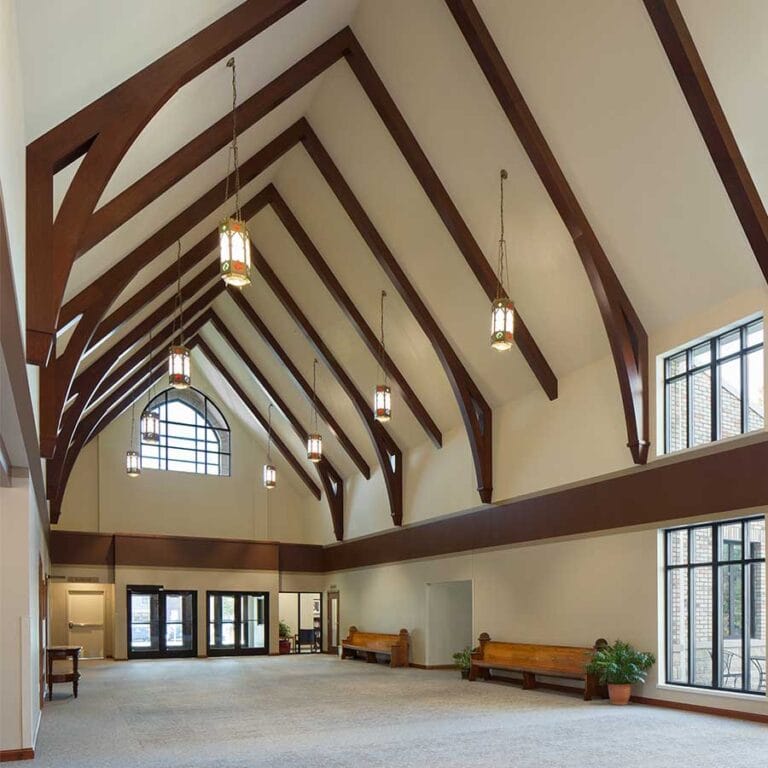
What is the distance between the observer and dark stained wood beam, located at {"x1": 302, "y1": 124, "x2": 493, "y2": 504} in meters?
11.5

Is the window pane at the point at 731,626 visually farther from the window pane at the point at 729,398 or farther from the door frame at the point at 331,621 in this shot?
the door frame at the point at 331,621

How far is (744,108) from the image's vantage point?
7145 millimetres

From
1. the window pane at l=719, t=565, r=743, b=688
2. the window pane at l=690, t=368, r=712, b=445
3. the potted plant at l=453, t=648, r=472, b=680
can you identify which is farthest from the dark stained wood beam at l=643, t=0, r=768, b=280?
the potted plant at l=453, t=648, r=472, b=680

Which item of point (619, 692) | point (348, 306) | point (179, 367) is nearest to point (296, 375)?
point (348, 306)

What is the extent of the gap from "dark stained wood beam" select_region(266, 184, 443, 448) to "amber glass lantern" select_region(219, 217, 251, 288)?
732cm

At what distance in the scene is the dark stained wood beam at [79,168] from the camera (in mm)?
5023

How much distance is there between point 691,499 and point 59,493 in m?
12.4

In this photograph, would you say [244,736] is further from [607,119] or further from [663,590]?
[607,119]

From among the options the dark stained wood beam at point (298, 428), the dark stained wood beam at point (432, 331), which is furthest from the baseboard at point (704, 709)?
the dark stained wood beam at point (298, 428)

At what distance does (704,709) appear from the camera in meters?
8.84

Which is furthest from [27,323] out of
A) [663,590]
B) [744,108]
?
[663,590]

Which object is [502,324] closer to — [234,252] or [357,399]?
[234,252]

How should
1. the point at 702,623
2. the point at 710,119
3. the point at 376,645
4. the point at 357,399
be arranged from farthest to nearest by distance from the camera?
the point at 376,645 → the point at 357,399 → the point at 702,623 → the point at 710,119

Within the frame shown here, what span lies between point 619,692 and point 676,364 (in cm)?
406
